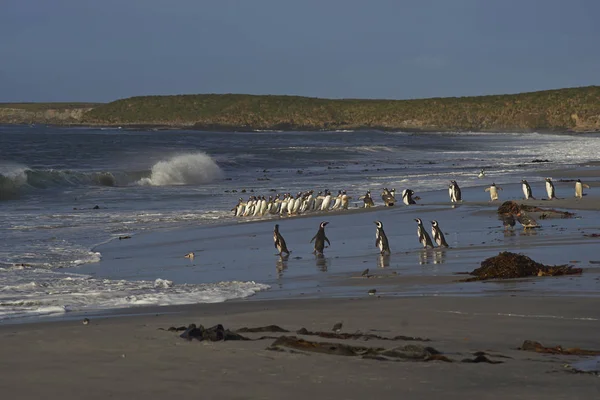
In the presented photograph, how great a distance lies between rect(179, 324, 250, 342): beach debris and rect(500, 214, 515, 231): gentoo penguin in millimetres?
8823

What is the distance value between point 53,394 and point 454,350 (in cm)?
247

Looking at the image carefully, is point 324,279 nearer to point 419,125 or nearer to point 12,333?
point 12,333

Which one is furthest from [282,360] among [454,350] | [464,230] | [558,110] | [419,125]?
[419,125]

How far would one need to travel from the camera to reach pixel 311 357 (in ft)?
19.9

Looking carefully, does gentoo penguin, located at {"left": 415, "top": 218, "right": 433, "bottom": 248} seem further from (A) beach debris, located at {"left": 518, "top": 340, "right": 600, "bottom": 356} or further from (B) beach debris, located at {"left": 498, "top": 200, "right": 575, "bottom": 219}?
(A) beach debris, located at {"left": 518, "top": 340, "right": 600, "bottom": 356}

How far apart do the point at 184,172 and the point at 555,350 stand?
3202 centimetres

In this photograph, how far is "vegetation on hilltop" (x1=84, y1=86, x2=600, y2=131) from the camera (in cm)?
11369

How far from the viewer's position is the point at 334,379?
5.52 metres

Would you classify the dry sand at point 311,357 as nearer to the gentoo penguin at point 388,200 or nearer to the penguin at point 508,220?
the penguin at point 508,220

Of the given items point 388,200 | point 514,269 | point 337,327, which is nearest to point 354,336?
point 337,327

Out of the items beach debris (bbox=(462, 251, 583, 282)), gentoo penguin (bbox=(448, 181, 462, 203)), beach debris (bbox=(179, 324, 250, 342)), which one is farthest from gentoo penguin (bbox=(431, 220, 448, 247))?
gentoo penguin (bbox=(448, 181, 462, 203))

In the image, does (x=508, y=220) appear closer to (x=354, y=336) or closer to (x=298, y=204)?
(x=298, y=204)

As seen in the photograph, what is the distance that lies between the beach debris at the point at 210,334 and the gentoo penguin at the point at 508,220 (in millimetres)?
8823

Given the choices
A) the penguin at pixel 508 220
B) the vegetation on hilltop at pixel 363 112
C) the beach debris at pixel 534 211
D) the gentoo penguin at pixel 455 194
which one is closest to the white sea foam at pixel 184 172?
the gentoo penguin at pixel 455 194
